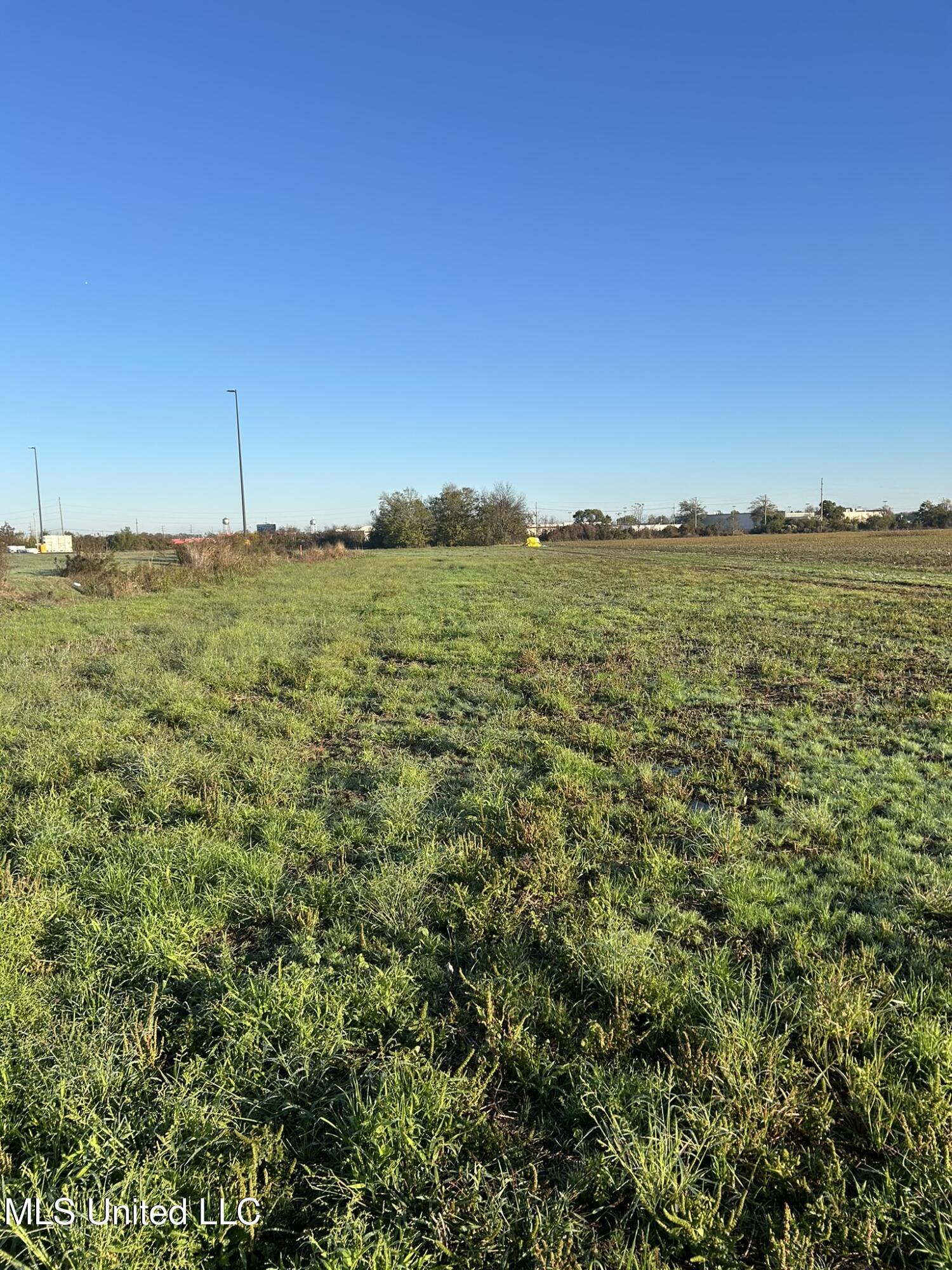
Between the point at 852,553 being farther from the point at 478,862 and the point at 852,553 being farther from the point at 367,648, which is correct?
the point at 478,862

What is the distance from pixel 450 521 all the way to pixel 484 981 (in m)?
72.8

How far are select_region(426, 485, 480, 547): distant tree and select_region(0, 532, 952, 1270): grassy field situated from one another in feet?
223

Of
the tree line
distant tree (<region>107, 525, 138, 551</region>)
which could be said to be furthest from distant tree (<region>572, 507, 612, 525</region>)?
distant tree (<region>107, 525, 138, 551</region>)

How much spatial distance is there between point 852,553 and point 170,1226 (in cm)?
4385

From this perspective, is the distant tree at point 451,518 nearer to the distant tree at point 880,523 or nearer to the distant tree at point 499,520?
the distant tree at point 499,520

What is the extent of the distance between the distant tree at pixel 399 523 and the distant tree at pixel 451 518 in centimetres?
357

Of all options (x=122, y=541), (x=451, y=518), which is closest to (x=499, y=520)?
(x=451, y=518)

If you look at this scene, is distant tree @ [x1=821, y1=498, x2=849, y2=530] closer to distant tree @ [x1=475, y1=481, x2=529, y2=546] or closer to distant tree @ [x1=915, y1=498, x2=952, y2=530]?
distant tree @ [x1=915, y1=498, x2=952, y2=530]

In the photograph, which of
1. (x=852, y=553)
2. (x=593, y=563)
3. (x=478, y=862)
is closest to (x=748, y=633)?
(x=478, y=862)

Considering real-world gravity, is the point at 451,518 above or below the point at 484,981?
above

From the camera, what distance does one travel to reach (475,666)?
932 cm

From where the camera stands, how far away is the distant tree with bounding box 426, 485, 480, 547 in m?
73.4

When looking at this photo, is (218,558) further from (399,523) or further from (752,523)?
(752,523)

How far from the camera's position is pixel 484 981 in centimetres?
267
